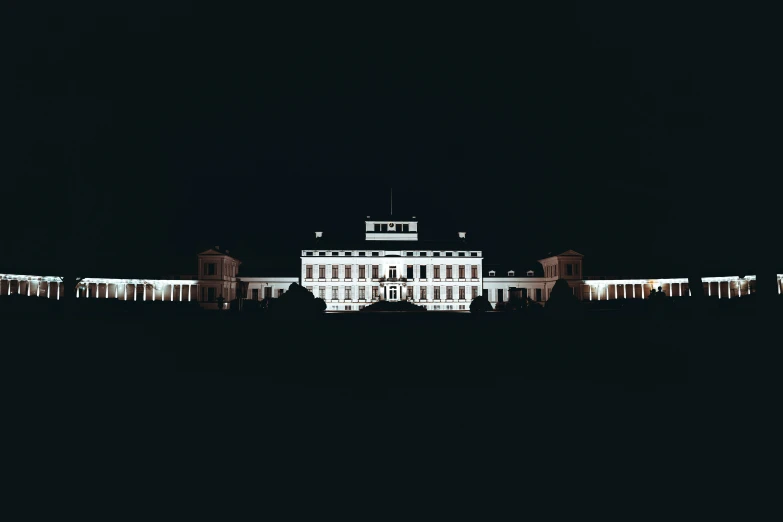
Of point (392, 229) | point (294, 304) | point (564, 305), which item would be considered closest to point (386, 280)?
point (392, 229)

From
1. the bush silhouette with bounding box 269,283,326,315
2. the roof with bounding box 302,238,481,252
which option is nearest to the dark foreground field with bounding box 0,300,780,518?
the bush silhouette with bounding box 269,283,326,315

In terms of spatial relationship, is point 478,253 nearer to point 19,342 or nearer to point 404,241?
point 404,241

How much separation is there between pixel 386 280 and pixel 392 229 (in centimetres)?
518

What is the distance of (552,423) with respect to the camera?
35.4 feet

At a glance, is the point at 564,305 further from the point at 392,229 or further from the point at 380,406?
the point at 392,229

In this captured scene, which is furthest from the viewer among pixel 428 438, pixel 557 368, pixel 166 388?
pixel 557 368

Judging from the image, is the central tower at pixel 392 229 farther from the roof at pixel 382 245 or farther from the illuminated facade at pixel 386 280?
the roof at pixel 382 245

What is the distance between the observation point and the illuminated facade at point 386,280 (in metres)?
49.3

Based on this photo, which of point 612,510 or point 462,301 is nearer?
point 612,510

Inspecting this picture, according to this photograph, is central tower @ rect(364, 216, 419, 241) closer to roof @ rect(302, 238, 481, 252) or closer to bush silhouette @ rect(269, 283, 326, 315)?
roof @ rect(302, 238, 481, 252)

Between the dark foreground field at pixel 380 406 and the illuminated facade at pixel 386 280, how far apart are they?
3060cm

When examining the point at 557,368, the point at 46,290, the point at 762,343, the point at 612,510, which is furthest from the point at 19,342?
the point at 46,290

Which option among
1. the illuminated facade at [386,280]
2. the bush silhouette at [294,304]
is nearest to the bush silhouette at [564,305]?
the bush silhouette at [294,304]

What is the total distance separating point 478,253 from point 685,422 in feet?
134
